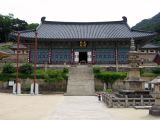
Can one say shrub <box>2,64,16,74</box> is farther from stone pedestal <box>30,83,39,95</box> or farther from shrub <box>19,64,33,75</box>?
stone pedestal <box>30,83,39,95</box>

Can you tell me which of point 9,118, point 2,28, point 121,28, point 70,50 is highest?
point 2,28

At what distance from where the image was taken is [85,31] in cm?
5591

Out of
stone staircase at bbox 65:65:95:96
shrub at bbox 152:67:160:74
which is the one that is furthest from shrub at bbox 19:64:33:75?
shrub at bbox 152:67:160:74

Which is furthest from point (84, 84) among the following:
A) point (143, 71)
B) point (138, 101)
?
point (138, 101)

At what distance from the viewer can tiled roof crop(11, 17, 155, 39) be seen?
50.6 m

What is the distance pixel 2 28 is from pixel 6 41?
4.79 m

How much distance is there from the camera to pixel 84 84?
1633 inches

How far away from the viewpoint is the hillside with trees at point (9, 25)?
115250mm

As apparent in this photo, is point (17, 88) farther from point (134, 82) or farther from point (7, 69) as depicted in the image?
point (134, 82)

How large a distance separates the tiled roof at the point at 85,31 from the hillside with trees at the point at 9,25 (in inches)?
2319

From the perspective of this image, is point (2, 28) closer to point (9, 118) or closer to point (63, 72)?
point (63, 72)

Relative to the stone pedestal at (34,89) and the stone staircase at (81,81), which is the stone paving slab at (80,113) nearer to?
the stone staircase at (81,81)

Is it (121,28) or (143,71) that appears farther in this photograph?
(121,28)

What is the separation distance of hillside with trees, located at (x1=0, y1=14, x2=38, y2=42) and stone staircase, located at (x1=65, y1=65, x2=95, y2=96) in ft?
237
